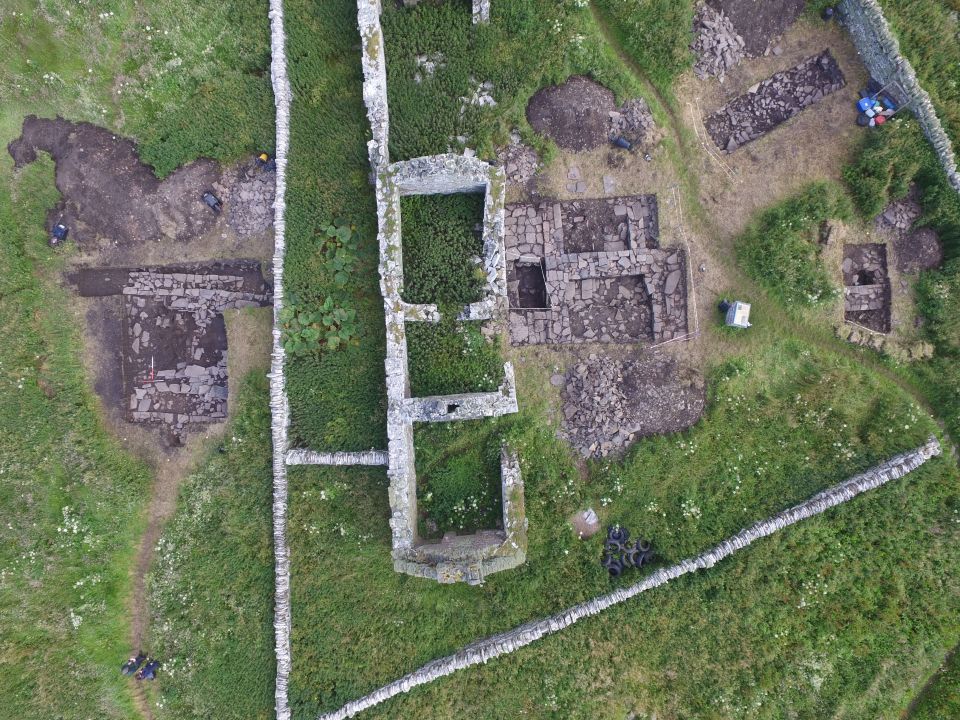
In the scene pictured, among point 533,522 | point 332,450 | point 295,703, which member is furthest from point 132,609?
point 533,522

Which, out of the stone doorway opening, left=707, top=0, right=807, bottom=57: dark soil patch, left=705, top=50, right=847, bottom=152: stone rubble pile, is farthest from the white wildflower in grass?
left=707, top=0, right=807, bottom=57: dark soil patch

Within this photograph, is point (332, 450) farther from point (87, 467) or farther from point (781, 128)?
point (781, 128)

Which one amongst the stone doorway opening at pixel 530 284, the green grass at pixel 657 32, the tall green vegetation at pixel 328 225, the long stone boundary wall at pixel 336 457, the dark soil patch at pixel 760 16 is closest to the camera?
the long stone boundary wall at pixel 336 457

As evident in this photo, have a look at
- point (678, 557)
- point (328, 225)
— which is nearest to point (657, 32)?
point (328, 225)

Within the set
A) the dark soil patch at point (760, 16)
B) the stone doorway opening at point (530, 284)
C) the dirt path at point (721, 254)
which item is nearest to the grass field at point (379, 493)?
the dirt path at point (721, 254)

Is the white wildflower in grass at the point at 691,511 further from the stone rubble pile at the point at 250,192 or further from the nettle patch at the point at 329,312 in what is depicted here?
the stone rubble pile at the point at 250,192

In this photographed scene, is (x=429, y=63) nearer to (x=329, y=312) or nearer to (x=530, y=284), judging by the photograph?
(x=530, y=284)
